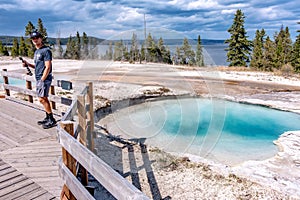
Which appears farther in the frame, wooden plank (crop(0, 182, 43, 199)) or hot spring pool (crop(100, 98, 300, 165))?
hot spring pool (crop(100, 98, 300, 165))

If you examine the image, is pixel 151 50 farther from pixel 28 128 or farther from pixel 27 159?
pixel 27 159

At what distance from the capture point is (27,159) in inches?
133

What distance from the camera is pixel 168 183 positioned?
188 inches

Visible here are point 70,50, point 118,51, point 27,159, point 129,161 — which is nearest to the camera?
point 27,159

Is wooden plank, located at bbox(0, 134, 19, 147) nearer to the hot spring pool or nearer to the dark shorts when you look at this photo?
the dark shorts

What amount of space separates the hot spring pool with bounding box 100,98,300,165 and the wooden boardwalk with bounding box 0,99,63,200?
297 centimetres

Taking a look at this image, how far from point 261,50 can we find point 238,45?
652 centimetres

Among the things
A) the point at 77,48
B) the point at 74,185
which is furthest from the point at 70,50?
the point at 74,185

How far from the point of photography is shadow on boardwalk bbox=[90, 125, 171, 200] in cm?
449

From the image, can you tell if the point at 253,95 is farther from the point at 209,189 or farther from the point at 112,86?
the point at 209,189

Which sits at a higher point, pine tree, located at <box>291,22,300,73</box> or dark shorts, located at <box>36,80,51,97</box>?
pine tree, located at <box>291,22,300,73</box>

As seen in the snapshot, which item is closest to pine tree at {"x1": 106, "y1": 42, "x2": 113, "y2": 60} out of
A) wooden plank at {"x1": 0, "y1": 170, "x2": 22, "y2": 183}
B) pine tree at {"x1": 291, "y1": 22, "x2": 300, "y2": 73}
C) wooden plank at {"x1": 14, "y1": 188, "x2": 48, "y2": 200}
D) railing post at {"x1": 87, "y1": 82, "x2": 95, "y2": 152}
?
railing post at {"x1": 87, "y1": 82, "x2": 95, "y2": 152}

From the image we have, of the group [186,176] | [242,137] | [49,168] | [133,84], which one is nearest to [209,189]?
[186,176]

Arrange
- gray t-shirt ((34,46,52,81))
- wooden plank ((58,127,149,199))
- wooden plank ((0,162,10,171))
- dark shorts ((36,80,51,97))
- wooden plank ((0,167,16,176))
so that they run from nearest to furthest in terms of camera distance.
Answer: wooden plank ((58,127,149,199)) → wooden plank ((0,167,16,176)) → wooden plank ((0,162,10,171)) → gray t-shirt ((34,46,52,81)) → dark shorts ((36,80,51,97))
